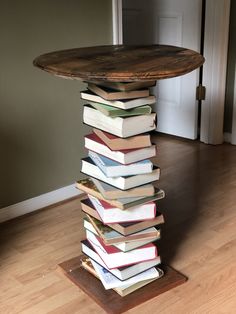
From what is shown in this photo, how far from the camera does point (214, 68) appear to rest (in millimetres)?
3148

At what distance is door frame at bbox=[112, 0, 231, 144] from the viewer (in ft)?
10.0

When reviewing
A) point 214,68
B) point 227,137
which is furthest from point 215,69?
point 227,137

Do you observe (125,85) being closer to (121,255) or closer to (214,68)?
(121,255)

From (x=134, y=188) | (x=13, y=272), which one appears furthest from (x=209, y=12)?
(x=13, y=272)

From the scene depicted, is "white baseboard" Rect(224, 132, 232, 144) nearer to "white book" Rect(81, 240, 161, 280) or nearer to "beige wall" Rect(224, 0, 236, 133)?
"beige wall" Rect(224, 0, 236, 133)

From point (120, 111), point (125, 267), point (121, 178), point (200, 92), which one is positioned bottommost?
point (125, 267)

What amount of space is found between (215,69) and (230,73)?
0.12m

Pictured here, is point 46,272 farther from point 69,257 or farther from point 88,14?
point 88,14

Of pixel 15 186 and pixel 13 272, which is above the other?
pixel 15 186

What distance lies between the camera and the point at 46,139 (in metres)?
2.40

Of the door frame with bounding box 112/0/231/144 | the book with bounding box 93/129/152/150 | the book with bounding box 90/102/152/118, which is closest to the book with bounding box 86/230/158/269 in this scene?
the book with bounding box 93/129/152/150

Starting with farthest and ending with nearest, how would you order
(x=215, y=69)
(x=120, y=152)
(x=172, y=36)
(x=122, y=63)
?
1. (x=172, y=36)
2. (x=215, y=69)
3. (x=120, y=152)
4. (x=122, y=63)

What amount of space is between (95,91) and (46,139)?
0.84 m

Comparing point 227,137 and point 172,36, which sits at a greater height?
point 172,36
